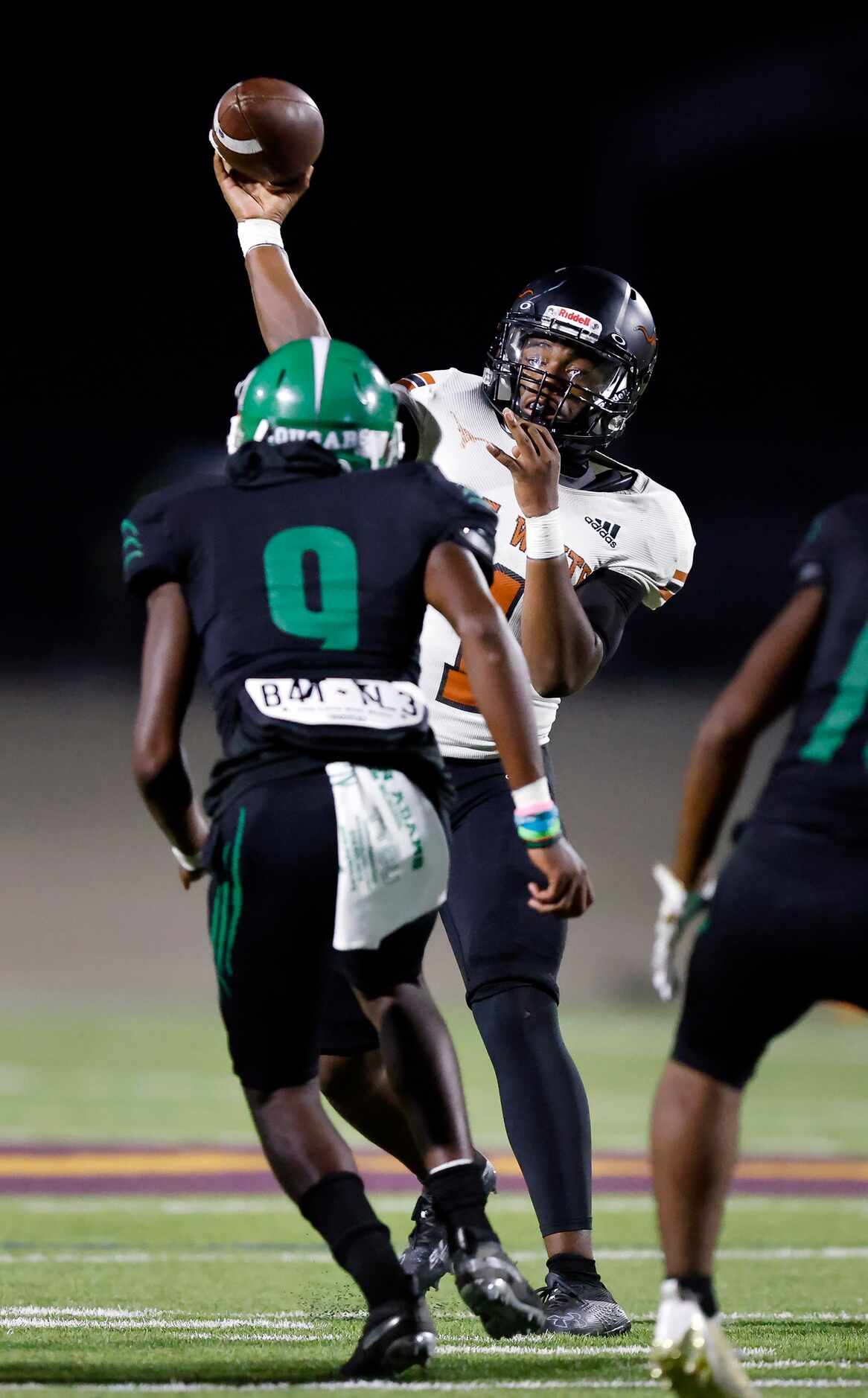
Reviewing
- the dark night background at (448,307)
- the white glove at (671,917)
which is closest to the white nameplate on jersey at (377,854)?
the white glove at (671,917)

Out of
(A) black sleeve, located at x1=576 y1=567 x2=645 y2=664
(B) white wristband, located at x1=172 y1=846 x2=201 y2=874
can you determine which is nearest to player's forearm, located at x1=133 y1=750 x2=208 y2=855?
(B) white wristband, located at x1=172 y1=846 x2=201 y2=874

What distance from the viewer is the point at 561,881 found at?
2.77 metres

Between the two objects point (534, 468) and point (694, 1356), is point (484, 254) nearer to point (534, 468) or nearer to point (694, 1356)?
point (534, 468)

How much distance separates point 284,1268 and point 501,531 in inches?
87.9

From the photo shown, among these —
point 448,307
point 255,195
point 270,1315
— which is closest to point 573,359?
point 255,195

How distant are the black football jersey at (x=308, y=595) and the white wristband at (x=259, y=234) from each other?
3.89 feet

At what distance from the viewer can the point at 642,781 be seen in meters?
17.7

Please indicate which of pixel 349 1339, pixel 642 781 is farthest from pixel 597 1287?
pixel 642 781

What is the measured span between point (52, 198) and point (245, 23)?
2.39m

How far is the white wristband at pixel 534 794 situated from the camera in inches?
109

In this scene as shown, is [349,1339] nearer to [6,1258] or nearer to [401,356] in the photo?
[6,1258]

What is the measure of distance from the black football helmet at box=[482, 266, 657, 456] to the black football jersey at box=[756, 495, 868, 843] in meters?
1.38

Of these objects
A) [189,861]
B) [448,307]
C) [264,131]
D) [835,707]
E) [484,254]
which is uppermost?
[264,131]

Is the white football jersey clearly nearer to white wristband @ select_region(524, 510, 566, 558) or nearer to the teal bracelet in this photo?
white wristband @ select_region(524, 510, 566, 558)
